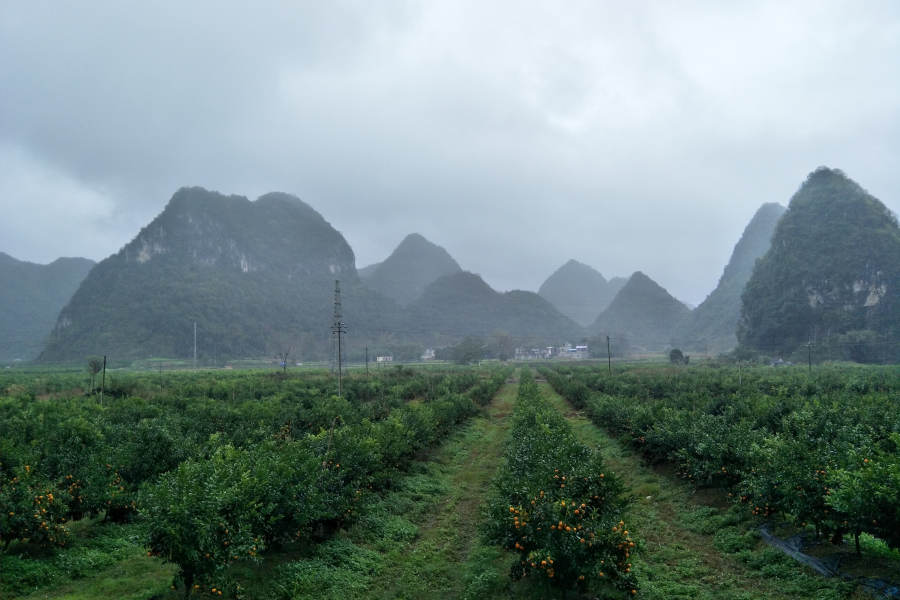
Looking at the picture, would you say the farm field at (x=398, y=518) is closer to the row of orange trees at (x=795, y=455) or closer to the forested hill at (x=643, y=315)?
the row of orange trees at (x=795, y=455)

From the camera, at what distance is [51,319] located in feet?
417

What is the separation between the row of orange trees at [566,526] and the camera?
6.79 metres

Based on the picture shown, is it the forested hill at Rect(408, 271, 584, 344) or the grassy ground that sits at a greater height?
the forested hill at Rect(408, 271, 584, 344)

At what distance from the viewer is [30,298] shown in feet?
432

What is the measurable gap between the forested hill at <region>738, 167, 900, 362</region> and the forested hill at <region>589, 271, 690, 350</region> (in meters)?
64.7

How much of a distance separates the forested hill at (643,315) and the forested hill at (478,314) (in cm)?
1217

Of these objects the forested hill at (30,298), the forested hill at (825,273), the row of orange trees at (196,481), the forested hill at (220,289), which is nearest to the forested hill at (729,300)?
the forested hill at (825,273)

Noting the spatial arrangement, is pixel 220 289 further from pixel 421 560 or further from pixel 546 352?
pixel 421 560

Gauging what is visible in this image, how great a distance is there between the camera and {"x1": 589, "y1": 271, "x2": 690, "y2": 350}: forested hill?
543 feet

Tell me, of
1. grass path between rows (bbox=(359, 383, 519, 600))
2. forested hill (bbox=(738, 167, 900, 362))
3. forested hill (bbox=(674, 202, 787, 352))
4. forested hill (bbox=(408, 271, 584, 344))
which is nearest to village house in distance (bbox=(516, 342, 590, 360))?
forested hill (bbox=(408, 271, 584, 344))

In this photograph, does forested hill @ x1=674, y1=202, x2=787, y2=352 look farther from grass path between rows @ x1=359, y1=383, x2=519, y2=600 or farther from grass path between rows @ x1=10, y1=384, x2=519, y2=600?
grass path between rows @ x1=10, y1=384, x2=519, y2=600

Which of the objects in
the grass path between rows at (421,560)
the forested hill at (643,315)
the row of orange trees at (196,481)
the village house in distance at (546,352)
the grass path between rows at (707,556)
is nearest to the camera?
the row of orange trees at (196,481)

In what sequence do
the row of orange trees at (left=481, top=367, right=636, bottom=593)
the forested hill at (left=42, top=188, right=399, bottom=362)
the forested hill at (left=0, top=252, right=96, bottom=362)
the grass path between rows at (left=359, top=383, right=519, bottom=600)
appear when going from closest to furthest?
the row of orange trees at (left=481, top=367, right=636, bottom=593), the grass path between rows at (left=359, top=383, right=519, bottom=600), the forested hill at (left=42, top=188, right=399, bottom=362), the forested hill at (left=0, top=252, right=96, bottom=362)

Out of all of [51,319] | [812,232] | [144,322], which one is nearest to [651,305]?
[812,232]
